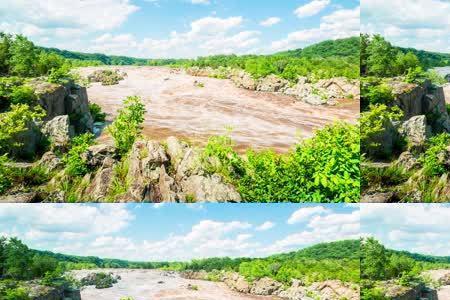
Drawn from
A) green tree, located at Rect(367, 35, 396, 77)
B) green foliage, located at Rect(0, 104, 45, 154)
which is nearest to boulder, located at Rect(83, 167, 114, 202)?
green foliage, located at Rect(0, 104, 45, 154)

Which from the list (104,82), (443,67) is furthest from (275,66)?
(443,67)

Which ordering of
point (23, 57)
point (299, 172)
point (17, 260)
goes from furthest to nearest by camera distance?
point (23, 57) → point (17, 260) → point (299, 172)

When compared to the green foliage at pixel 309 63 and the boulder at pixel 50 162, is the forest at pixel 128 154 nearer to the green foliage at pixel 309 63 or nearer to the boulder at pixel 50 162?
the boulder at pixel 50 162

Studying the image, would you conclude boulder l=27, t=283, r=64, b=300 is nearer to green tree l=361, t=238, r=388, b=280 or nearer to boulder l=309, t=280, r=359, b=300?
boulder l=309, t=280, r=359, b=300

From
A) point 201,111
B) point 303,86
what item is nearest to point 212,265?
point 201,111

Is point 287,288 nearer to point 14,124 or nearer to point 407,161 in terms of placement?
point 407,161

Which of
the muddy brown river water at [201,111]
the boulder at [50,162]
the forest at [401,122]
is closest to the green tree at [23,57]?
the muddy brown river water at [201,111]
